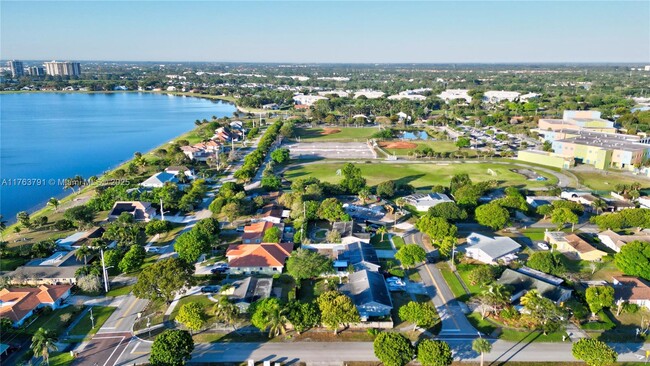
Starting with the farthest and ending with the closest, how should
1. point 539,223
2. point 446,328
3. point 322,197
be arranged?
point 322,197 → point 539,223 → point 446,328

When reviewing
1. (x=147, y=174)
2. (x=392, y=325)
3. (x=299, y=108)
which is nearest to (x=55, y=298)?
(x=392, y=325)

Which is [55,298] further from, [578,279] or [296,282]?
[578,279]

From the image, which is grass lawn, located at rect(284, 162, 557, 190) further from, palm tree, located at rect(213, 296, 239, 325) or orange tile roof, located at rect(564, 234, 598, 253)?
palm tree, located at rect(213, 296, 239, 325)

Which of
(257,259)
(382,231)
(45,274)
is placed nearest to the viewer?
(45,274)

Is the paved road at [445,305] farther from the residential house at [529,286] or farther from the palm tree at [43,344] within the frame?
the palm tree at [43,344]

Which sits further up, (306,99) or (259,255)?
(306,99)

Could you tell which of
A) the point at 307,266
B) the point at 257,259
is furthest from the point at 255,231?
the point at 307,266

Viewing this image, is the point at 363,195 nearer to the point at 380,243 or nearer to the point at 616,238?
the point at 380,243

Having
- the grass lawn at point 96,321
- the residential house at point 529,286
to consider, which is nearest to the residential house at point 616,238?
the residential house at point 529,286
